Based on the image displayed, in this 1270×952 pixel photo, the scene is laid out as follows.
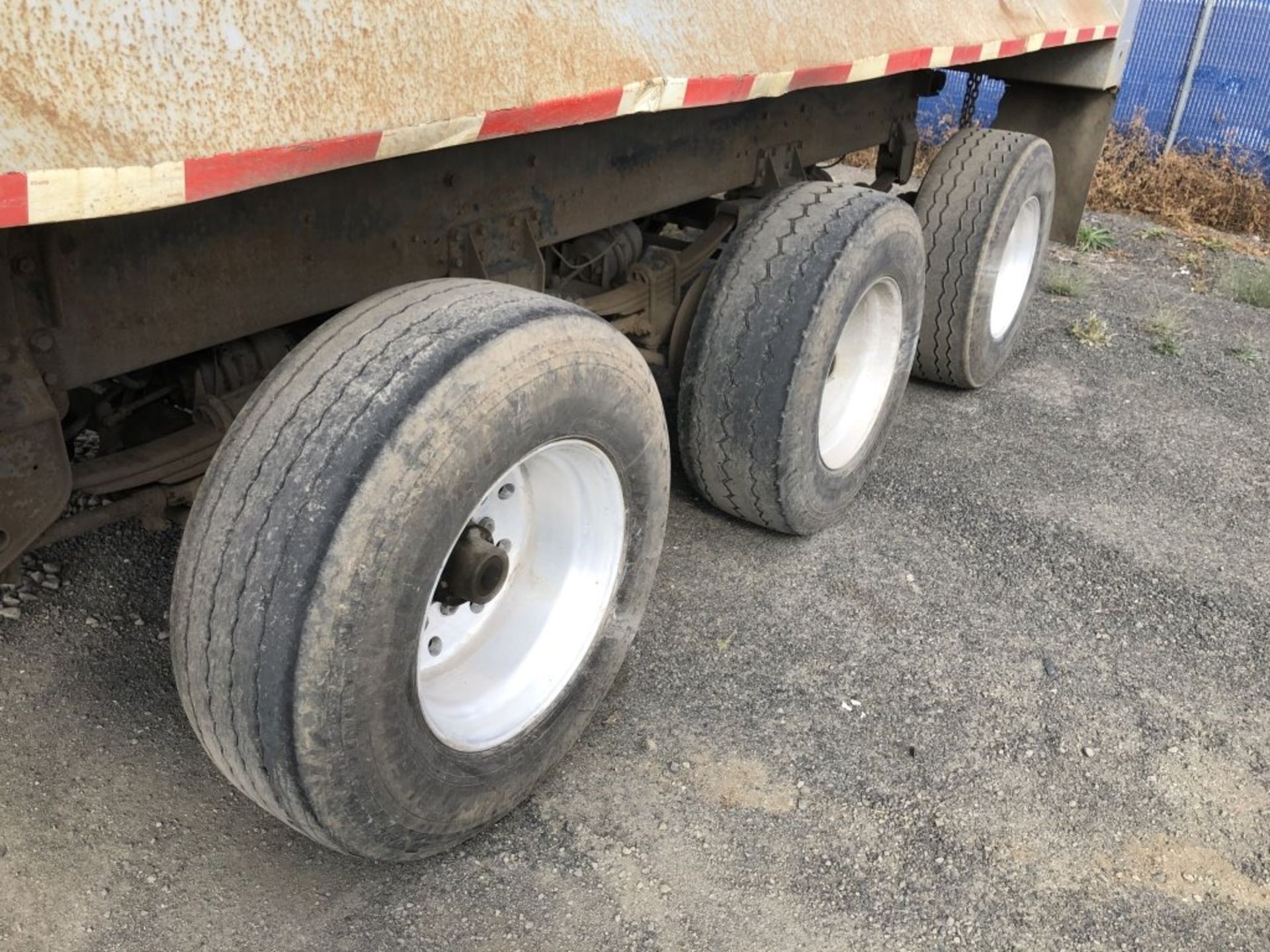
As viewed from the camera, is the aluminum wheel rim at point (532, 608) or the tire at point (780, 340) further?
the tire at point (780, 340)

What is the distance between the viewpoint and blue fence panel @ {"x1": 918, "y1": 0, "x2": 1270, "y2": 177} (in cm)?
838

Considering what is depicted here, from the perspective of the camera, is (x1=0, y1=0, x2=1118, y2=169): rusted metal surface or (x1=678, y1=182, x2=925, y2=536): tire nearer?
(x1=0, y1=0, x2=1118, y2=169): rusted metal surface

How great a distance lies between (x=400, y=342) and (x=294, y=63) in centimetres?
48

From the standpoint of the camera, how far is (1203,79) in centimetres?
862

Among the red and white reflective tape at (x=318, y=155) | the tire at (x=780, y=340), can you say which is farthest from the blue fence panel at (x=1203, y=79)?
the red and white reflective tape at (x=318, y=155)

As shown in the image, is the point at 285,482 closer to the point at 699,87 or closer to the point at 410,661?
the point at 410,661

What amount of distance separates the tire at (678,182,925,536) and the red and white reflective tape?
0.49 meters

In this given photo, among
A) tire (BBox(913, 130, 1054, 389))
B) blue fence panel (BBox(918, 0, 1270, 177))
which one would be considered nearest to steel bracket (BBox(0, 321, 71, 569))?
tire (BBox(913, 130, 1054, 389))

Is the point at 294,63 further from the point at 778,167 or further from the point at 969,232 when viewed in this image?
the point at 969,232

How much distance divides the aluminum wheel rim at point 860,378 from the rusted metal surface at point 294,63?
1380mm

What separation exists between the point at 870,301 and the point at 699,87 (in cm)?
149

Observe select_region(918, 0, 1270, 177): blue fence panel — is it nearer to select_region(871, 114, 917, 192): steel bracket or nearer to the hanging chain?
the hanging chain

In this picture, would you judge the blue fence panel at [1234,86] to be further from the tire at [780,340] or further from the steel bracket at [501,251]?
the steel bracket at [501,251]

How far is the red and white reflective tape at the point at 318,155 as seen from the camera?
124cm
